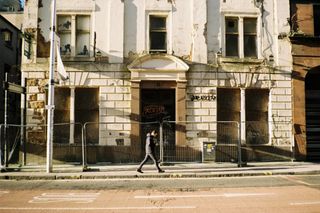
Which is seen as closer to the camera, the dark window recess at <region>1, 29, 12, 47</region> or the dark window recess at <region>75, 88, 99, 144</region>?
the dark window recess at <region>75, 88, 99, 144</region>

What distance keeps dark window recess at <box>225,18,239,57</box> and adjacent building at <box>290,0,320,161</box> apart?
9.62ft

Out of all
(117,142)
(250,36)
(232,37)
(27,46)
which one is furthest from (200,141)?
(27,46)

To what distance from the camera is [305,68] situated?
18.7m

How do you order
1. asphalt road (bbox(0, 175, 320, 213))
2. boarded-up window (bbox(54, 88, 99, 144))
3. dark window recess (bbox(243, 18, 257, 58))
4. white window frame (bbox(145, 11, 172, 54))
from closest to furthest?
asphalt road (bbox(0, 175, 320, 213))
boarded-up window (bbox(54, 88, 99, 144))
white window frame (bbox(145, 11, 172, 54))
dark window recess (bbox(243, 18, 257, 58))

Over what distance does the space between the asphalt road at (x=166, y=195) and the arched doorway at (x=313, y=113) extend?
593 cm

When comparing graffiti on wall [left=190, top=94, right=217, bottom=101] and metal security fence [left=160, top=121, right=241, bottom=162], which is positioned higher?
graffiti on wall [left=190, top=94, right=217, bottom=101]

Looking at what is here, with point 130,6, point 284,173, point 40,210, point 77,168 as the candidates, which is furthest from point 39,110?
point 284,173

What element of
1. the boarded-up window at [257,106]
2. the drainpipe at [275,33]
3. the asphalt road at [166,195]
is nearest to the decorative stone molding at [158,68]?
the boarded-up window at [257,106]

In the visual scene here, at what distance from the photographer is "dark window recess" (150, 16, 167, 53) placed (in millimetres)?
18562

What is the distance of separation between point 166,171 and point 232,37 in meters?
8.50

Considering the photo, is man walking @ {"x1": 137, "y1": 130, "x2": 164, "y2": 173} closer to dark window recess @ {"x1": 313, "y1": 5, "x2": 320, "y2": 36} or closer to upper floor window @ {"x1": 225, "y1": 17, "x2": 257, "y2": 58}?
upper floor window @ {"x1": 225, "y1": 17, "x2": 257, "y2": 58}

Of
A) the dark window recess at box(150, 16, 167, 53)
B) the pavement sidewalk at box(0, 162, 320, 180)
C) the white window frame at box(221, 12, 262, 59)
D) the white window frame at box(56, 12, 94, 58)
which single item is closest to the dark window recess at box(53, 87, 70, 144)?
the pavement sidewalk at box(0, 162, 320, 180)

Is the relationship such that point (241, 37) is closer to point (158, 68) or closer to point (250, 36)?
point (250, 36)

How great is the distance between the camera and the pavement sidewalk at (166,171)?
14.0m
